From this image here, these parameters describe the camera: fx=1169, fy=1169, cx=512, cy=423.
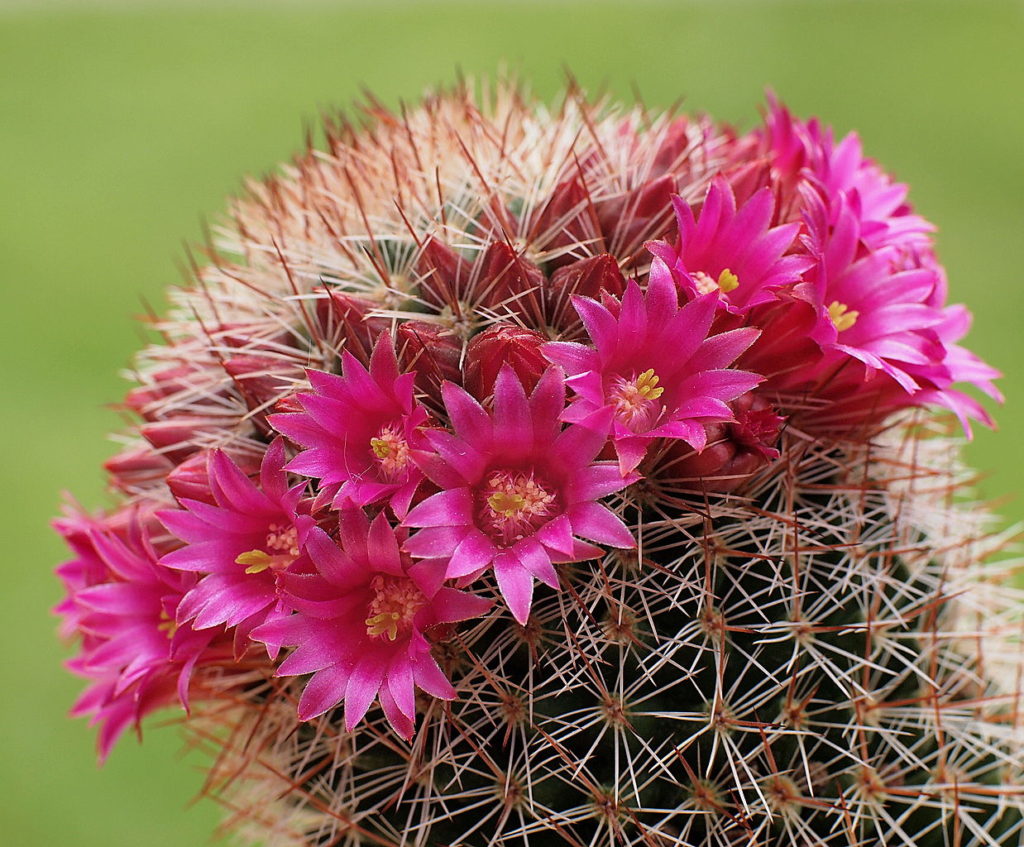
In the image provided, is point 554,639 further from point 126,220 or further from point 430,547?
point 126,220

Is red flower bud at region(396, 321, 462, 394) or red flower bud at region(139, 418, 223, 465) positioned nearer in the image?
red flower bud at region(396, 321, 462, 394)

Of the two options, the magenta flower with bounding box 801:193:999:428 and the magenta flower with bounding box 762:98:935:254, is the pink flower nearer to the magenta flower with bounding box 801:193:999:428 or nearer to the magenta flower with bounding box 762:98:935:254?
the magenta flower with bounding box 801:193:999:428

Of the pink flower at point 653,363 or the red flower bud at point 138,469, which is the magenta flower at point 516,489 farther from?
the red flower bud at point 138,469

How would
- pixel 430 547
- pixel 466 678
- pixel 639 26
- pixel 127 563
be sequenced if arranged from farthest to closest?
pixel 639 26 < pixel 127 563 < pixel 466 678 < pixel 430 547

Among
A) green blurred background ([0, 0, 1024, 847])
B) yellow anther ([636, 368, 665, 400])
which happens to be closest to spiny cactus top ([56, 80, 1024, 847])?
yellow anther ([636, 368, 665, 400])

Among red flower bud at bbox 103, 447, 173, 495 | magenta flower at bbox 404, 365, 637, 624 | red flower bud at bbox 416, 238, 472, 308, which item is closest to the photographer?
magenta flower at bbox 404, 365, 637, 624

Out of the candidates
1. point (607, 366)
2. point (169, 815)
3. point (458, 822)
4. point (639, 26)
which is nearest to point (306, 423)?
point (607, 366)
